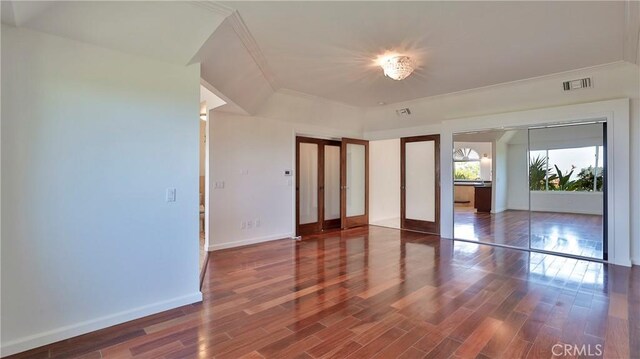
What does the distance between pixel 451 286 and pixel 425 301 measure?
Result: 0.60m

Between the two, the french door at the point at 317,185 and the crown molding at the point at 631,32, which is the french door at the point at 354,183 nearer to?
the french door at the point at 317,185

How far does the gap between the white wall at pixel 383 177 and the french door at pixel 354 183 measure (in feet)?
1.76

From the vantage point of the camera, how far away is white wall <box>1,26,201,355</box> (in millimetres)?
2178

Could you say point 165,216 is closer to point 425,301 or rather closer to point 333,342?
point 333,342

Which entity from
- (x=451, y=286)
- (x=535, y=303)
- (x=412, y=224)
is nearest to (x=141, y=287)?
(x=451, y=286)

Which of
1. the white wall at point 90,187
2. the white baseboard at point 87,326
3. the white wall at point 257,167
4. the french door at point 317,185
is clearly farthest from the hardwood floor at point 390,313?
the french door at point 317,185

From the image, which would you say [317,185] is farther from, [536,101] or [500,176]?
[536,101]

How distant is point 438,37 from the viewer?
3186 millimetres

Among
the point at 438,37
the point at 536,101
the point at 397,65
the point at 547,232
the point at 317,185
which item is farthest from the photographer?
the point at 317,185

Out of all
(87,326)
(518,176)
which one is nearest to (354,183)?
(518,176)

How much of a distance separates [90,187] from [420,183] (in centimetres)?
599

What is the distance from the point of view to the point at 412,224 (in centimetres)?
685

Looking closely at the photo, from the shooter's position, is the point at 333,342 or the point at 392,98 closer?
the point at 333,342

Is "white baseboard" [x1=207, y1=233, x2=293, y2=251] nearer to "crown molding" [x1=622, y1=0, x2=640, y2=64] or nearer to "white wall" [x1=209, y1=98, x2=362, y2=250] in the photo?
"white wall" [x1=209, y1=98, x2=362, y2=250]
